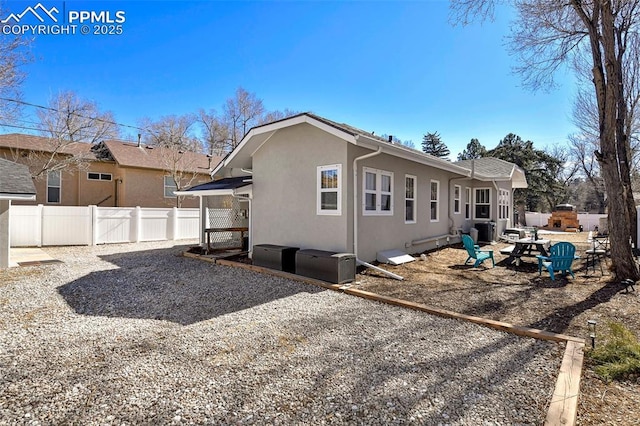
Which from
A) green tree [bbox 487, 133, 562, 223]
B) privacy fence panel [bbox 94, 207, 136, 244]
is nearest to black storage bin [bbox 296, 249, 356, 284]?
privacy fence panel [bbox 94, 207, 136, 244]

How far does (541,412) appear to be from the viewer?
96.9 inches

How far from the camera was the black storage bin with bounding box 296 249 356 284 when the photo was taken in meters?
6.67

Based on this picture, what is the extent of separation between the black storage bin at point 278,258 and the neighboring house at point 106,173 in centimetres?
1323

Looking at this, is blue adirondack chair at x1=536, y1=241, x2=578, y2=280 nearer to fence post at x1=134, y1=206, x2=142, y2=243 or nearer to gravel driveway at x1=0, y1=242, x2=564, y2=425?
gravel driveway at x1=0, y1=242, x2=564, y2=425

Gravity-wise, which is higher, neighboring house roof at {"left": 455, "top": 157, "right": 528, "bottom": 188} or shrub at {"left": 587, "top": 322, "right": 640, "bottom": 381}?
neighboring house roof at {"left": 455, "top": 157, "right": 528, "bottom": 188}

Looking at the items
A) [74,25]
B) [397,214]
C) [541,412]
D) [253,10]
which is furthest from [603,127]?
[74,25]

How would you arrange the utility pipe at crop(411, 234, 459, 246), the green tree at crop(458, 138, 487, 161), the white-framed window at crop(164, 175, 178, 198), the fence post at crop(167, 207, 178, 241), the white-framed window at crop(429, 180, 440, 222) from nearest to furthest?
1. the utility pipe at crop(411, 234, 459, 246)
2. the white-framed window at crop(429, 180, 440, 222)
3. the fence post at crop(167, 207, 178, 241)
4. the white-framed window at crop(164, 175, 178, 198)
5. the green tree at crop(458, 138, 487, 161)

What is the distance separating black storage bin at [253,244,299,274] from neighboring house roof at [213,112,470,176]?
2.99m

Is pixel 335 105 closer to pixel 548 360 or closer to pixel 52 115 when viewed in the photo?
pixel 52 115

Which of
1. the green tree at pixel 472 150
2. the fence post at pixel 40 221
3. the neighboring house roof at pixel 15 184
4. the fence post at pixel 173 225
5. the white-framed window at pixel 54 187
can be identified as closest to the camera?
the neighboring house roof at pixel 15 184

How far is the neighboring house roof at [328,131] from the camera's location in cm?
709

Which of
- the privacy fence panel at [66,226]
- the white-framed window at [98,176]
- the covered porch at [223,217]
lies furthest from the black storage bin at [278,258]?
the white-framed window at [98,176]

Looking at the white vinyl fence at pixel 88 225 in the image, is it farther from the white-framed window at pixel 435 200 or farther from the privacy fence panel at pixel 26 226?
the white-framed window at pixel 435 200

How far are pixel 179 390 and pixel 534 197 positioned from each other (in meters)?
35.6
